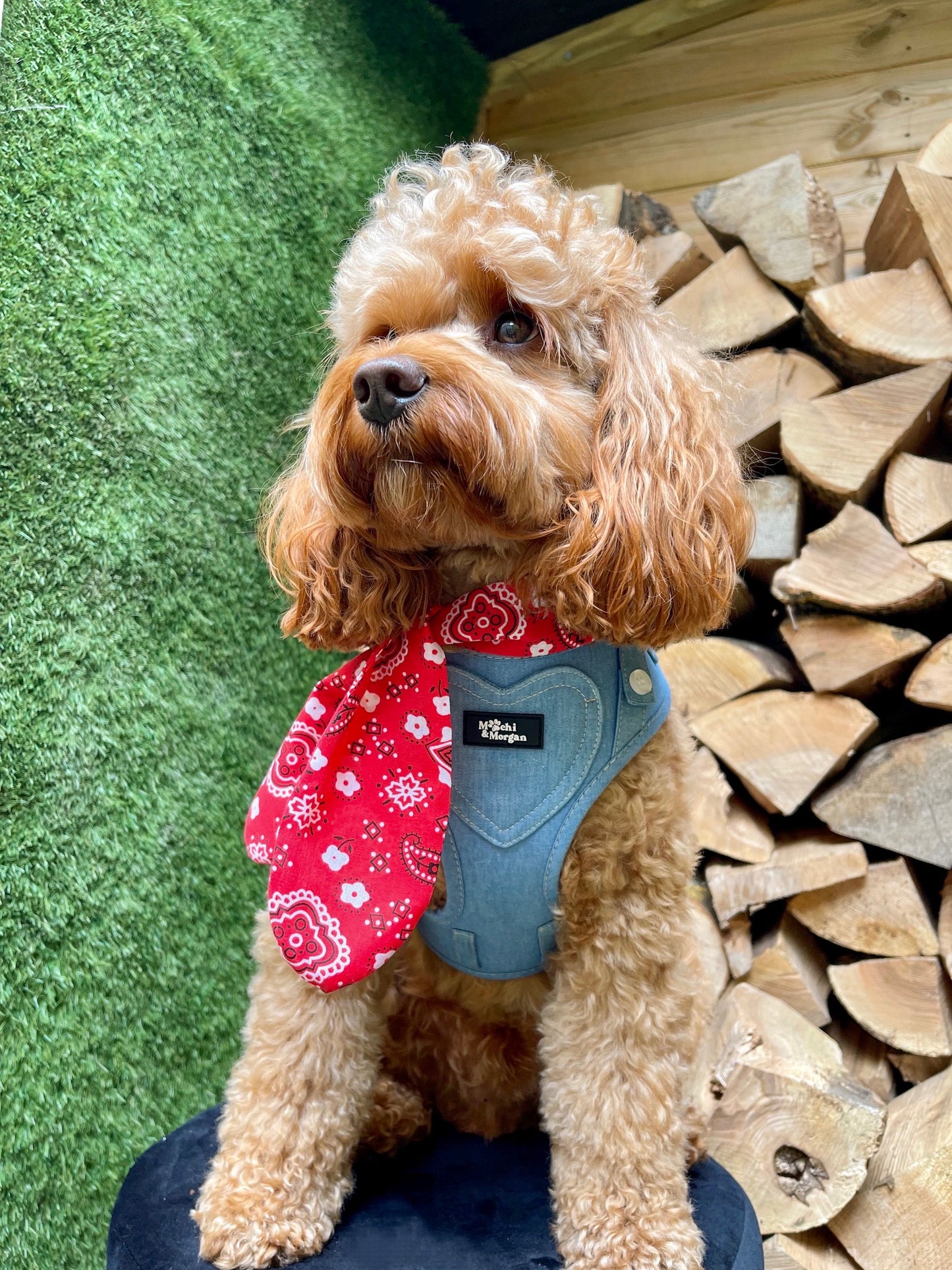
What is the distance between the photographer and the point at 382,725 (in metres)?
1.11

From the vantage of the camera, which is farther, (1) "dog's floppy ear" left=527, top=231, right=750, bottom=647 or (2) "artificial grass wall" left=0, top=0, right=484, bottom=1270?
(2) "artificial grass wall" left=0, top=0, right=484, bottom=1270

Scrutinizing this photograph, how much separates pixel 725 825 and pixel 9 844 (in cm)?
106

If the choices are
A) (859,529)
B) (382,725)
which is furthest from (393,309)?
(859,529)

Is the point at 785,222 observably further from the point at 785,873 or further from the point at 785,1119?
the point at 785,1119

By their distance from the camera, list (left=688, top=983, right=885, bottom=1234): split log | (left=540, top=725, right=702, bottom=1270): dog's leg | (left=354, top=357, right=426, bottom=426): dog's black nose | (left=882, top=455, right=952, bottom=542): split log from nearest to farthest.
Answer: (left=354, top=357, right=426, bottom=426): dog's black nose < (left=540, top=725, right=702, bottom=1270): dog's leg < (left=688, top=983, right=885, bottom=1234): split log < (left=882, top=455, right=952, bottom=542): split log

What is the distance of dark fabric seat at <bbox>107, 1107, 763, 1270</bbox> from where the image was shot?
3.41ft

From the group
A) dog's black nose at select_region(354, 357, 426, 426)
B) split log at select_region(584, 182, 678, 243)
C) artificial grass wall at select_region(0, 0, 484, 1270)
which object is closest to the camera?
dog's black nose at select_region(354, 357, 426, 426)

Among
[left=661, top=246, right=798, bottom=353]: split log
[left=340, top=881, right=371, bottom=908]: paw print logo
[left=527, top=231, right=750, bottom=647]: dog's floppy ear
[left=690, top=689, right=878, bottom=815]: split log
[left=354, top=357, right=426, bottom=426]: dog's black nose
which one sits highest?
[left=354, top=357, right=426, bottom=426]: dog's black nose

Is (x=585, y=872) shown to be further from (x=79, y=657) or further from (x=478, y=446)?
(x=79, y=657)

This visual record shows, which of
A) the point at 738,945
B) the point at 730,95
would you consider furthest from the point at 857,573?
the point at 730,95

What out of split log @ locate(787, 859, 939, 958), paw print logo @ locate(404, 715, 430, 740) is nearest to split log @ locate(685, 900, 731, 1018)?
split log @ locate(787, 859, 939, 958)

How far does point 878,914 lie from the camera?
1.50 meters

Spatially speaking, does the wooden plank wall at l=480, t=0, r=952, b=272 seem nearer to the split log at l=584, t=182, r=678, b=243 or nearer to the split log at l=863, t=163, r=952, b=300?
the split log at l=584, t=182, r=678, b=243

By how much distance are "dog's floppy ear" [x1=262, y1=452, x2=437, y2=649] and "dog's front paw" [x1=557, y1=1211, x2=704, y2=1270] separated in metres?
0.69
